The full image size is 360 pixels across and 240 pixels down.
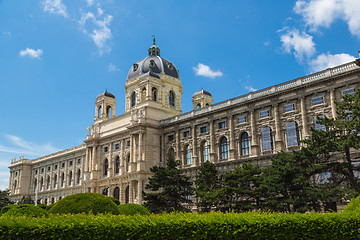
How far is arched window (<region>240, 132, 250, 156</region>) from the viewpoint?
4443cm

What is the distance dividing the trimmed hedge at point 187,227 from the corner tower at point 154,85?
Answer: 44.5 metres

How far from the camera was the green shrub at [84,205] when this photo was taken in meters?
19.7

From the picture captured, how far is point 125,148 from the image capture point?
58469 mm

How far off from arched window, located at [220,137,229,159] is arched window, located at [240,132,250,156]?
92.2 inches

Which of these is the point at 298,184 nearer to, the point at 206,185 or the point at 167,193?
the point at 206,185

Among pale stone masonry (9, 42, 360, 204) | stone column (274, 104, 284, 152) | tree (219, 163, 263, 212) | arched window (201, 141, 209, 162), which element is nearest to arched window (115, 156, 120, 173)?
pale stone masonry (9, 42, 360, 204)

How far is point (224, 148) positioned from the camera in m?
47.1

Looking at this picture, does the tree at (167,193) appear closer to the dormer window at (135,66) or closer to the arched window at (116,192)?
the arched window at (116,192)

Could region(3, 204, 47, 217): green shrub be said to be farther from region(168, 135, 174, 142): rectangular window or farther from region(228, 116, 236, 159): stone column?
region(168, 135, 174, 142): rectangular window

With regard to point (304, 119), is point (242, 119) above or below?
above

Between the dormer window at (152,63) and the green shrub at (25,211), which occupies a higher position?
the dormer window at (152,63)

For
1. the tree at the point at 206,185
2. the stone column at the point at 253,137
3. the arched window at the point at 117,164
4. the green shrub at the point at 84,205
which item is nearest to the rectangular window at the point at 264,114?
Answer: the stone column at the point at 253,137

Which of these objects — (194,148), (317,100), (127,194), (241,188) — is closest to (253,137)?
(317,100)

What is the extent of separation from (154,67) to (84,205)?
1861 inches
